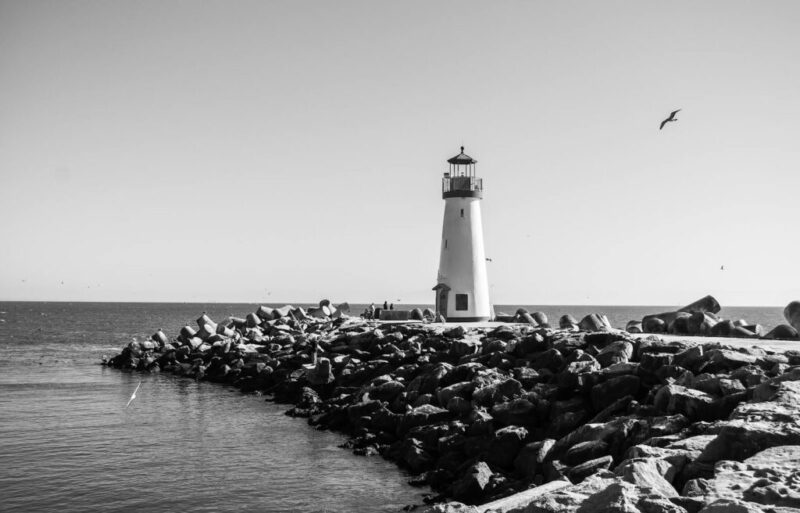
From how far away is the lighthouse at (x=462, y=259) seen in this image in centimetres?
3831

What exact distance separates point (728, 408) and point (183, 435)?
16.9 m

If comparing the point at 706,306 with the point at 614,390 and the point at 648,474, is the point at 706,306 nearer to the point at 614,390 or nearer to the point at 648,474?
the point at 614,390

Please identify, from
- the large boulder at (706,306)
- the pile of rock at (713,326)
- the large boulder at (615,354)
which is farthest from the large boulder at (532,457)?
the large boulder at (706,306)

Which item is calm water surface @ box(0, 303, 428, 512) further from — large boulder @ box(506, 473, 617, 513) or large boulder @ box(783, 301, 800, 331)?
large boulder @ box(783, 301, 800, 331)

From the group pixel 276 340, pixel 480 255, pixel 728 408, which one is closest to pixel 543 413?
pixel 728 408

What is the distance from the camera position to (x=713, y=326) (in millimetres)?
24859

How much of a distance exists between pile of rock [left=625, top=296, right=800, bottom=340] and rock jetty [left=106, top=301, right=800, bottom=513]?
7.96ft

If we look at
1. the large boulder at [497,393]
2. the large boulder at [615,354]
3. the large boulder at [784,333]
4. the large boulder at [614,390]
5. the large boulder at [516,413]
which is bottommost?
the large boulder at [516,413]

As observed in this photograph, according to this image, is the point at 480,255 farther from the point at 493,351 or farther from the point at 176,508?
the point at 176,508

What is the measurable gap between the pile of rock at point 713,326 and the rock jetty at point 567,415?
2.42 m

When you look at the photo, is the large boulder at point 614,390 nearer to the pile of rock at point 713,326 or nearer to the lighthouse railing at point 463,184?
the pile of rock at point 713,326

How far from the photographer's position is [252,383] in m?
32.6

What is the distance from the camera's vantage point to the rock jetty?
367 inches

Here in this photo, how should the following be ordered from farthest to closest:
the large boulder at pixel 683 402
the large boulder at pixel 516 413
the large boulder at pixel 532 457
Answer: the large boulder at pixel 516 413 → the large boulder at pixel 532 457 → the large boulder at pixel 683 402
